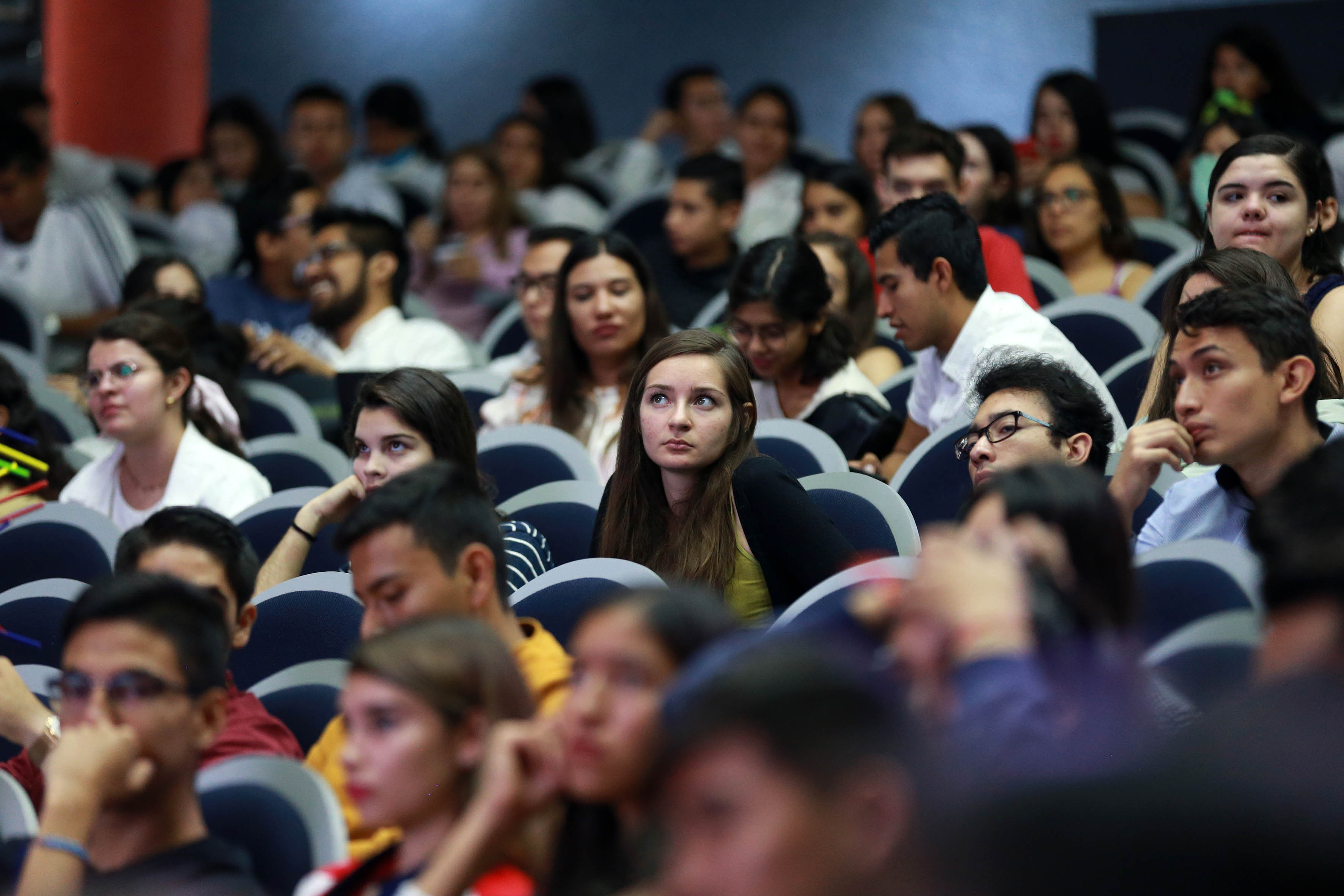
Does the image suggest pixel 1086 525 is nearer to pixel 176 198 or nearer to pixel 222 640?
pixel 222 640

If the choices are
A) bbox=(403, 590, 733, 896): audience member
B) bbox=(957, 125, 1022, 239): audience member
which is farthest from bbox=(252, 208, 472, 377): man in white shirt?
bbox=(403, 590, 733, 896): audience member

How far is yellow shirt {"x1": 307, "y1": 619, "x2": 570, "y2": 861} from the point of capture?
1.70 m

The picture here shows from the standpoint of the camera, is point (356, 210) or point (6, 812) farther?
point (356, 210)

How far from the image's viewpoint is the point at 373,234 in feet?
14.3

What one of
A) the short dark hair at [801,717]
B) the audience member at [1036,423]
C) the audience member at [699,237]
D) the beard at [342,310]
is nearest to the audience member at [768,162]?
the audience member at [699,237]

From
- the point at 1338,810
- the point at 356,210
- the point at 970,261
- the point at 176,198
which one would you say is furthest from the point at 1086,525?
the point at 176,198

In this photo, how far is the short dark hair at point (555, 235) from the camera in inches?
157

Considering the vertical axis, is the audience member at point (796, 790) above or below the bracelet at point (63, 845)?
above

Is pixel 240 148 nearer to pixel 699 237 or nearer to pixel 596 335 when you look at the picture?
pixel 699 237

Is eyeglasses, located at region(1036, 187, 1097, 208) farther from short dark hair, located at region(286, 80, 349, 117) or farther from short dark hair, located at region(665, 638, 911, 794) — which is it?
short dark hair, located at region(286, 80, 349, 117)

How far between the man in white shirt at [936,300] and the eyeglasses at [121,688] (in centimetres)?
155

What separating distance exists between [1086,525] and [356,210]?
11.0 ft

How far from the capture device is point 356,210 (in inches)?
175

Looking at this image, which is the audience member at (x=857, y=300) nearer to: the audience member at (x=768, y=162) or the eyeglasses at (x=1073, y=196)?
the eyeglasses at (x=1073, y=196)
